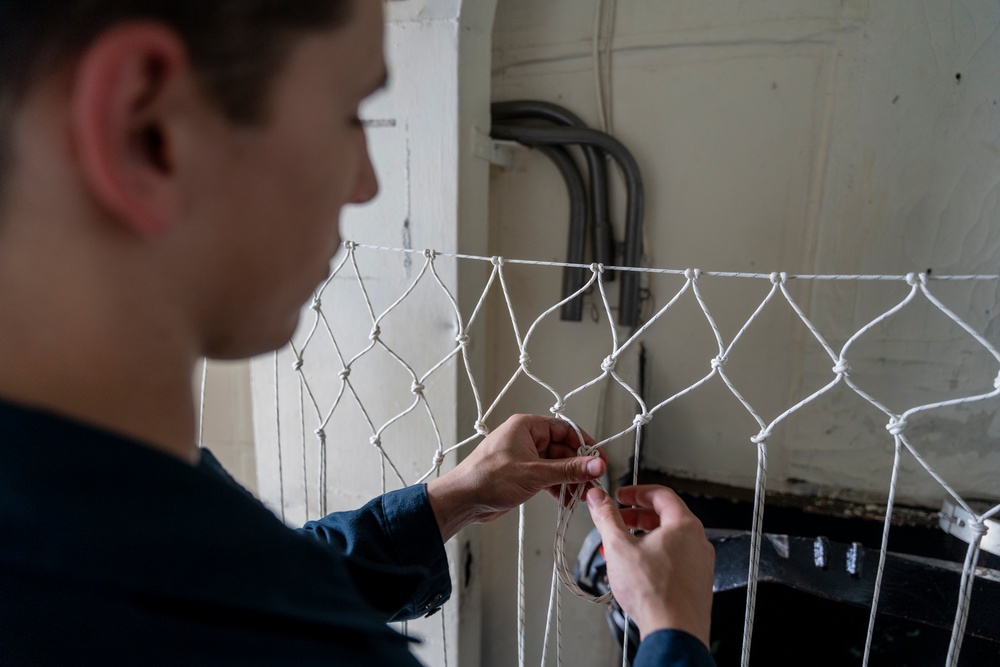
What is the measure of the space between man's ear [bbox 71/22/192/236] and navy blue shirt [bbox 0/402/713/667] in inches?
3.7

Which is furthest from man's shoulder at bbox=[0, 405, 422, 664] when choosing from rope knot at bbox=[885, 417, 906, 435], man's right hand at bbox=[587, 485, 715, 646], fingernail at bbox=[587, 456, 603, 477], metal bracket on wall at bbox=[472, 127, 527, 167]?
metal bracket on wall at bbox=[472, 127, 527, 167]

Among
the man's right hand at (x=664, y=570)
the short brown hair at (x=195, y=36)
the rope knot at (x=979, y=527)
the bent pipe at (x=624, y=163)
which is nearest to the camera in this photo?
the short brown hair at (x=195, y=36)

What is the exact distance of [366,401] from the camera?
3.34ft

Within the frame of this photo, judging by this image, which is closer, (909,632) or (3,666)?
(3,666)

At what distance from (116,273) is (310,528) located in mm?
371

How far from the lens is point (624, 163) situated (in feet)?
3.30

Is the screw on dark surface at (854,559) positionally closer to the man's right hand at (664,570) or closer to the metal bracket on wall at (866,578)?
the metal bracket on wall at (866,578)

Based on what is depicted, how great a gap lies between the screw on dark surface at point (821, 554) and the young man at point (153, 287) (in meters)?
0.65

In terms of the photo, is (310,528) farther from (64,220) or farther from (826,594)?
(826,594)

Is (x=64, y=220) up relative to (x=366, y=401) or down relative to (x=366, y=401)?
up

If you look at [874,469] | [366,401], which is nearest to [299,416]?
[366,401]

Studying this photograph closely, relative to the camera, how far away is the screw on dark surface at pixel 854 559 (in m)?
0.69

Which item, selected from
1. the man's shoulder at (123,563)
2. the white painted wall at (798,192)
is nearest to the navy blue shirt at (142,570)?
the man's shoulder at (123,563)

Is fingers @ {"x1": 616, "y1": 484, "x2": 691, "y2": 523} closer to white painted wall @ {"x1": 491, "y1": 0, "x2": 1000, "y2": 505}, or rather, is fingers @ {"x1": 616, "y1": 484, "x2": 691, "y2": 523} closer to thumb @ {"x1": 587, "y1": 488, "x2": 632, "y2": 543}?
thumb @ {"x1": 587, "y1": 488, "x2": 632, "y2": 543}
